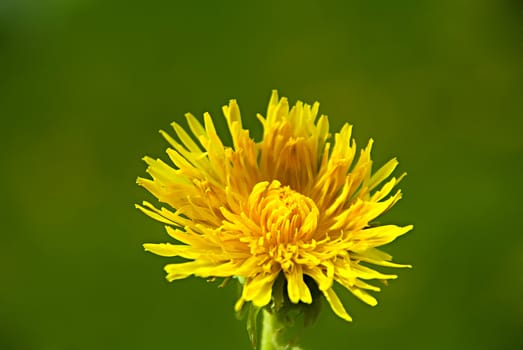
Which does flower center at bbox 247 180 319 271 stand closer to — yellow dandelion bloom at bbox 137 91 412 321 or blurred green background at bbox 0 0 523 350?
yellow dandelion bloom at bbox 137 91 412 321

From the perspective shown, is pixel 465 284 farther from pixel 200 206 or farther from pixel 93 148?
pixel 200 206

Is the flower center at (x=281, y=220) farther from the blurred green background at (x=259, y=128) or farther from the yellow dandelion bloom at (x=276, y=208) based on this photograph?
the blurred green background at (x=259, y=128)

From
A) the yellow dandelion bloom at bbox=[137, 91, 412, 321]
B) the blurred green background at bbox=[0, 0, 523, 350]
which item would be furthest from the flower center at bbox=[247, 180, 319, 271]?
the blurred green background at bbox=[0, 0, 523, 350]

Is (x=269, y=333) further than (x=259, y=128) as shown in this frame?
No

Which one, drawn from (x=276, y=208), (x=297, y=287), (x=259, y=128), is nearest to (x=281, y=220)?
(x=276, y=208)

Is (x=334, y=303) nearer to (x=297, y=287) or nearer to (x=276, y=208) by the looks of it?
(x=297, y=287)

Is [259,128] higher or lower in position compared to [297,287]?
higher
